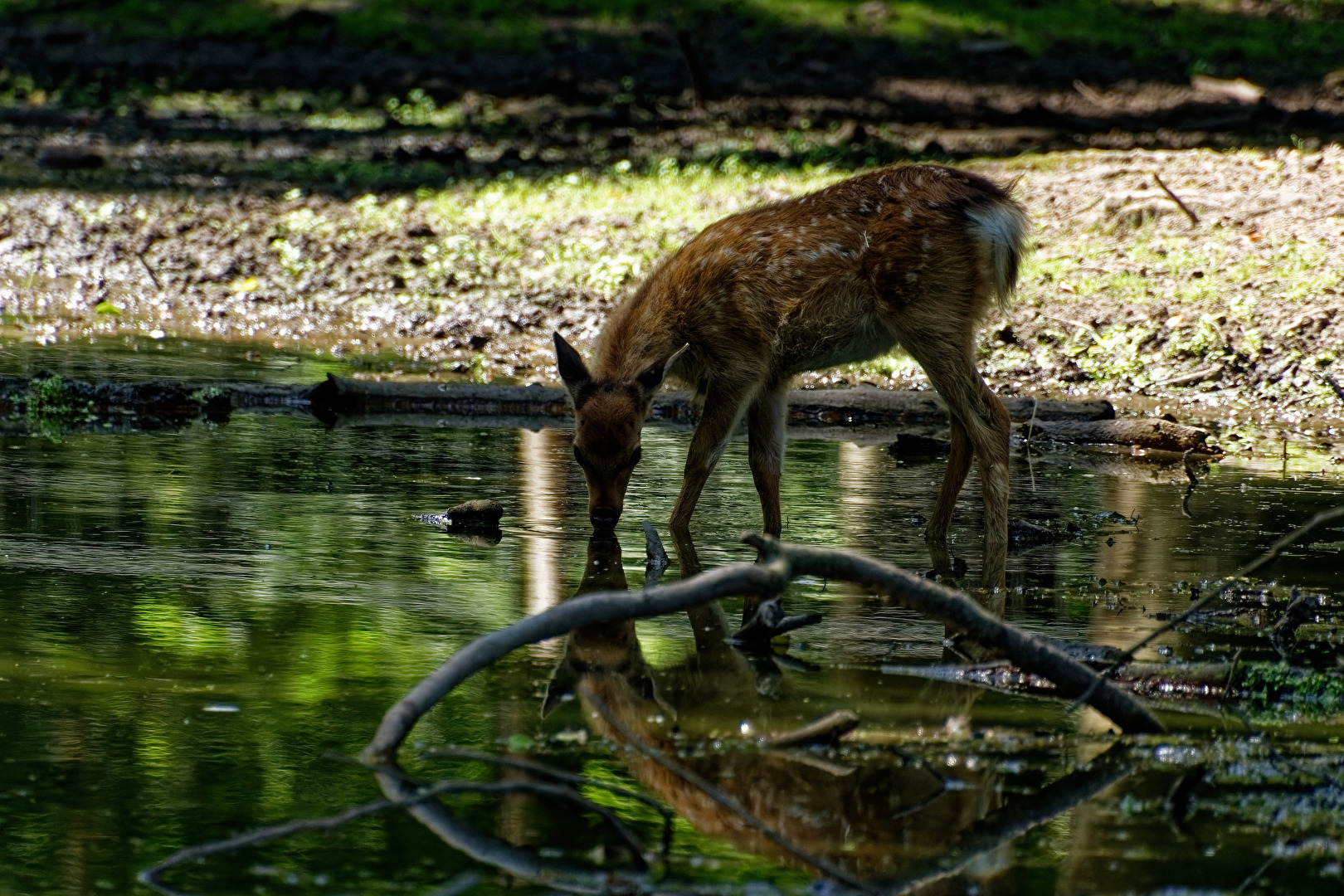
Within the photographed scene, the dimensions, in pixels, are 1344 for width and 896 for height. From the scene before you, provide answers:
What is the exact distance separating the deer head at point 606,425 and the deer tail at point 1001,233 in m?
1.78

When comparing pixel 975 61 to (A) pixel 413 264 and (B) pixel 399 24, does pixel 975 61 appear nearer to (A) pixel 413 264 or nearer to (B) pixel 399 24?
(B) pixel 399 24

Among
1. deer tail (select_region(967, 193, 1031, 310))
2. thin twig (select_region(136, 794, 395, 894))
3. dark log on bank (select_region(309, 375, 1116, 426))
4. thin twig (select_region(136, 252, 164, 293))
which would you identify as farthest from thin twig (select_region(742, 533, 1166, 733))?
thin twig (select_region(136, 252, 164, 293))

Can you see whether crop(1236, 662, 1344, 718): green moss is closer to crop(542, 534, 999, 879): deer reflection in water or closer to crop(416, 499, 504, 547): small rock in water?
crop(542, 534, 999, 879): deer reflection in water

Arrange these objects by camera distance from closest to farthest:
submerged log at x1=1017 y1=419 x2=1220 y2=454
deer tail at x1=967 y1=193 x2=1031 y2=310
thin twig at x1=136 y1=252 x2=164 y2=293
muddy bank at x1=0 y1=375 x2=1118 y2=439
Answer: deer tail at x1=967 y1=193 x2=1031 y2=310, submerged log at x1=1017 y1=419 x2=1220 y2=454, muddy bank at x1=0 y1=375 x2=1118 y2=439, thin twig at x1=136 y1=252 x2=164 y2=293

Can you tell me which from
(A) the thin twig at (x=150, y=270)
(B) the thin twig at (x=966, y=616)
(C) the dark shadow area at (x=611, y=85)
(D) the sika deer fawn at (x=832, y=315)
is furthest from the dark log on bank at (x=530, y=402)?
(B) the thin twig at (x=966, y=616)

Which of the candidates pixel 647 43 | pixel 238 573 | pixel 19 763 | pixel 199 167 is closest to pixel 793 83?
pixel 647 43

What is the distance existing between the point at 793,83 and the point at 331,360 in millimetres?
9724

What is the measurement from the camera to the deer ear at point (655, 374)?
29.7 ft

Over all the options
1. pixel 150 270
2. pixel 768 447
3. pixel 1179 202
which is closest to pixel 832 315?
pixel 768 447

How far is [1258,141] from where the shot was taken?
62.4ft

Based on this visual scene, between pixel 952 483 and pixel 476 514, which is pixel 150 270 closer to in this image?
pixel 476 514

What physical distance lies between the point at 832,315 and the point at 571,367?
1411 mm

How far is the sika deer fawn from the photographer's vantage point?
937cm

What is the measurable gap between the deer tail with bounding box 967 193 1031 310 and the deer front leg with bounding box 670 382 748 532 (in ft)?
4.93
